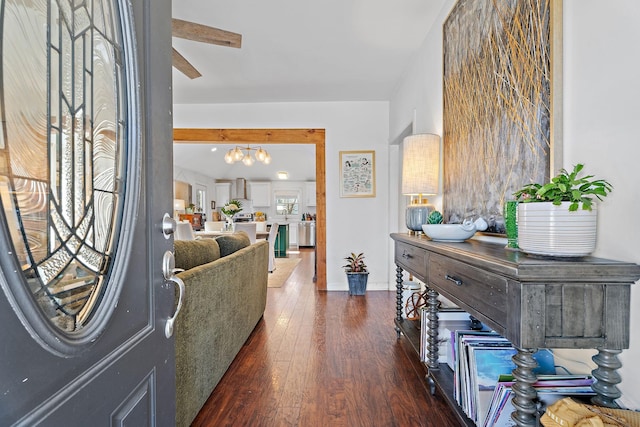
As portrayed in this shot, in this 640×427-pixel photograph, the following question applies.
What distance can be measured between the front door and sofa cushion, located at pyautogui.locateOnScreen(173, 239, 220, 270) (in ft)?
3.10

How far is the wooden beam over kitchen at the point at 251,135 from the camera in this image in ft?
14.2

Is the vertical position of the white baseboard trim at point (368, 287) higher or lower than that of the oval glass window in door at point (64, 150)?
lower

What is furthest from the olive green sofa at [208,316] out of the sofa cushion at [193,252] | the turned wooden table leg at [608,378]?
the turned wooden table leg at [608,378]

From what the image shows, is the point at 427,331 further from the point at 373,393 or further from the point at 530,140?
the point at 530,140

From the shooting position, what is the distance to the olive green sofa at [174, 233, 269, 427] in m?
1.47

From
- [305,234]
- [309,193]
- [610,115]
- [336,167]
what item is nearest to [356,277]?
[336,167]

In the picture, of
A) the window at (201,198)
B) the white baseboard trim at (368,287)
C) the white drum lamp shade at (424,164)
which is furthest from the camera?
the window at (201,198)

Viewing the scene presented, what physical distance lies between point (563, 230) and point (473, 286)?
1.16 feet

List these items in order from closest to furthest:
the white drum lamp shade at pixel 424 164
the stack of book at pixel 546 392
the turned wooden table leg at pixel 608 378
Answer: the turned wooden table leg at pixel 608 378
the stack of book at pixel 546 392
the white drum lamp shade at pixel 424 164

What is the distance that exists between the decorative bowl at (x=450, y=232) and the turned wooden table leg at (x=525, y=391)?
0.76m

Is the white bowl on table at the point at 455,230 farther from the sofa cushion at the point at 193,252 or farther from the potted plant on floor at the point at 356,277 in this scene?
the potted plant on floor at the point at 356,277

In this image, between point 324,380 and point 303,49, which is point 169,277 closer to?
point 324,380

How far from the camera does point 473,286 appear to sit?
1.19m

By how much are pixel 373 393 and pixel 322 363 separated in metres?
0.47
